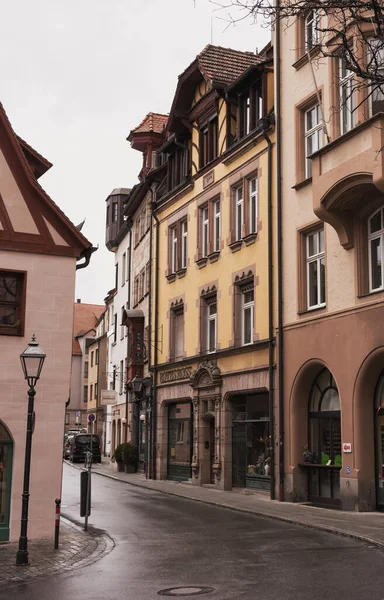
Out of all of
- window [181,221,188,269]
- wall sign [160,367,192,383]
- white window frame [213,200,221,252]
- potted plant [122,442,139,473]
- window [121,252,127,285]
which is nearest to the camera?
white window frame [213,200,221,252]

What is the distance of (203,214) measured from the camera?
1292 inches

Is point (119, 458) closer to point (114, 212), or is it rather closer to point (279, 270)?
point (279, 270)

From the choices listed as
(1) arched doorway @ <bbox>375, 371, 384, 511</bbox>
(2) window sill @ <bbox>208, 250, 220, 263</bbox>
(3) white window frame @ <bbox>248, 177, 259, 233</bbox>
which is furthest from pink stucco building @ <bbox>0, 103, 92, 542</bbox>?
(2) window sill @ <bbox>208, 250, 220, 263</bbox>

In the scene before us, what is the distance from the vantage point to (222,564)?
12.8m

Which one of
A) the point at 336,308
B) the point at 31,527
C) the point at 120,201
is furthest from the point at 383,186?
the point at 120,201

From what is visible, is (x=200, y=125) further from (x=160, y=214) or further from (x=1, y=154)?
(x=1, y=154)

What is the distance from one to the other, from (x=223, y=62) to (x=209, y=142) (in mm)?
3528

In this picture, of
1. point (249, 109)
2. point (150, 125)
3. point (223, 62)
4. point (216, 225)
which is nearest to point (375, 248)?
point (249, 109)

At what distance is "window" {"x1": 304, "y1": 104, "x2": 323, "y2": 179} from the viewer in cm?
2414

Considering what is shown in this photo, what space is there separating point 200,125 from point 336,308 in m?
13.6

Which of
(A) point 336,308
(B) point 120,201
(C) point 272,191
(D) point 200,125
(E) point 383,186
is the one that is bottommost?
(A) point 336,308

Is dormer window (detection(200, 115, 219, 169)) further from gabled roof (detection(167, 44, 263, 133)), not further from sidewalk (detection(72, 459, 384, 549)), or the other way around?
sidewalk (detection(72, 459, 384, 549))

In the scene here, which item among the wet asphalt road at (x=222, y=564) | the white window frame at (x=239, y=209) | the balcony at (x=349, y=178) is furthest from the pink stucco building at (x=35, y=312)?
the white window frame at (x=239, y=209)

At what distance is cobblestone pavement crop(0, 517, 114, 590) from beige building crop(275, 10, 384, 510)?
297 inches
